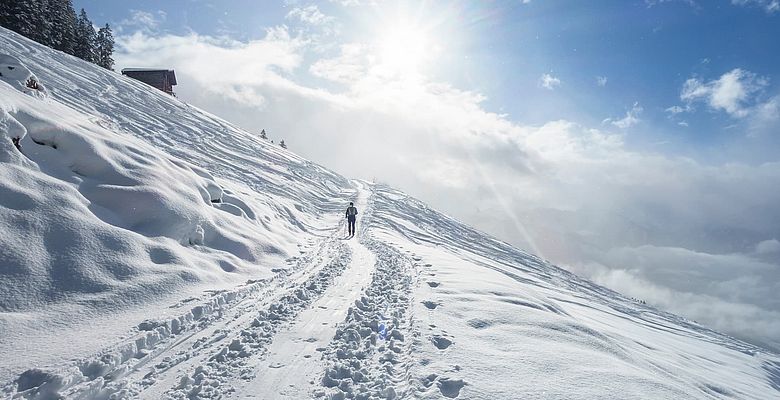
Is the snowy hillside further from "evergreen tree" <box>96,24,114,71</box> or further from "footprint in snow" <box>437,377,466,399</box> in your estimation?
"evergreen tree" <box>96,24,114,71</box>

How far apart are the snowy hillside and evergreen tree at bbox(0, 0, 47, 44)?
34478 millimetres

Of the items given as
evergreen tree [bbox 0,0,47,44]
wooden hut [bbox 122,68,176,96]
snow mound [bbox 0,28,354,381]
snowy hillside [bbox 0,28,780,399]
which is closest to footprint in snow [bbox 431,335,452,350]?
snowy hillside [bbox 0,28,780,399]

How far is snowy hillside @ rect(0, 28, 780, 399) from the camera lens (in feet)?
16.3

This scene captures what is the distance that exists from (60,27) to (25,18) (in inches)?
252

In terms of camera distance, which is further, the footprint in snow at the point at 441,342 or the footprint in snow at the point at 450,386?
the footprint in snow at the point at 441,342

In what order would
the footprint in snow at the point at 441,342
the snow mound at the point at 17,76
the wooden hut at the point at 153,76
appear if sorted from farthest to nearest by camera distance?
1. the wooden hut at the point at 153,76
2. the snow mound at the point at 17,76
3. the footprint in snow at the point at 441,342

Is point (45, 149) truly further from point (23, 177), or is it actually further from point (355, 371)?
point (355, 371)

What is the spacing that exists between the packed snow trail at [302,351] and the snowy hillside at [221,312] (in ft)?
0.09

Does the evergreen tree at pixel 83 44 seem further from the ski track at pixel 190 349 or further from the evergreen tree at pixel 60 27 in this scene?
the ski track at pixel 190 349

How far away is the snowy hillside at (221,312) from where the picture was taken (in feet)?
16.3

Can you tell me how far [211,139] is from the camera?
118 feet

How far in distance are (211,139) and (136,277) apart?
3175 centimetres

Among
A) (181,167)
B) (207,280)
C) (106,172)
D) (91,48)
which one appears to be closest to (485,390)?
(207,280)

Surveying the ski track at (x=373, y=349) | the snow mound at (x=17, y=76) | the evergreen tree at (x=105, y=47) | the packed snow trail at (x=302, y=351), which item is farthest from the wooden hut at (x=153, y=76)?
the ski track at (x=373, y=349)
